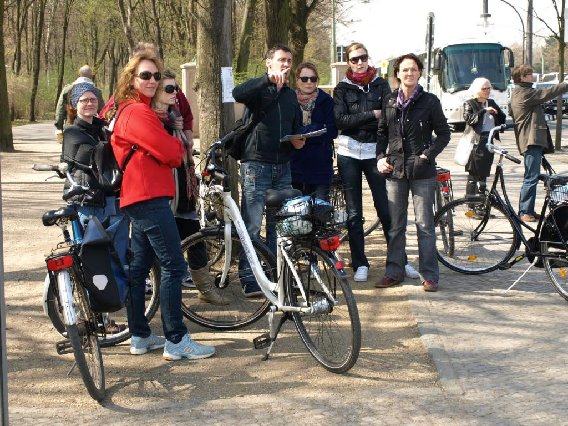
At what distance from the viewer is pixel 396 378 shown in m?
5.45

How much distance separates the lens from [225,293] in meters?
6.90

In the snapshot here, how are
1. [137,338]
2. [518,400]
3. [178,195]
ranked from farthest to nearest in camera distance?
[178,195]
[137,338]
[518,400]

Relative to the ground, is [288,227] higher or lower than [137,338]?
higher

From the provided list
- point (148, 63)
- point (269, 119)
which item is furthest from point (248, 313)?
point (148, 63)

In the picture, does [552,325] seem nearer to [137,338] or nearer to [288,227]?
[288,227]

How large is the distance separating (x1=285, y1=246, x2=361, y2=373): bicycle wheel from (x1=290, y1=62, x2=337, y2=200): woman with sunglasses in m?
2.38

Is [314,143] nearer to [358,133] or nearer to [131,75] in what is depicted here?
[358,133]

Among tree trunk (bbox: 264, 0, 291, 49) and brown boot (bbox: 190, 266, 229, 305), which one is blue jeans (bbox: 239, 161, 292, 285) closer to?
brown boot (bbox: 190, 266, 229, 305)

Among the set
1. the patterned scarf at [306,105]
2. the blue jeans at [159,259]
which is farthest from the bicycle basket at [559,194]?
the blue jeans at [159,259]

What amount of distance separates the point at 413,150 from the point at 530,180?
4060 millimetres

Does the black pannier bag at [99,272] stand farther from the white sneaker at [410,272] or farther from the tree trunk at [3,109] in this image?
the tree trunk at [3,109]

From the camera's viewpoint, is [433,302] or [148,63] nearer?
[148,63]

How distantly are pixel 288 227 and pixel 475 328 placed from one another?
169 cm

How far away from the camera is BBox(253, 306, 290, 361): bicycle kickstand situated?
591 cm
